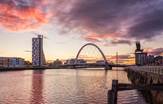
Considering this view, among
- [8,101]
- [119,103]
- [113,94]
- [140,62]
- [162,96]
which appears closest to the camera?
[113,94]

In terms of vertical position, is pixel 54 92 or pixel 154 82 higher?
pixel 154 82

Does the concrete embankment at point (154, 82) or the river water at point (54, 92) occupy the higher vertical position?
the concrete embankment at point (154, 82)

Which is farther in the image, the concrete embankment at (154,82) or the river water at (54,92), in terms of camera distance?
the river water at (54,92)

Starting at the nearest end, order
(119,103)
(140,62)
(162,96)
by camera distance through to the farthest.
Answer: (162,96)
(119,103)
(140,62)

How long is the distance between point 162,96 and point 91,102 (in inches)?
647

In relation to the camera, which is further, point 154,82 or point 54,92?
point 54,92

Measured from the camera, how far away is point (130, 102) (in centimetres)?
4275

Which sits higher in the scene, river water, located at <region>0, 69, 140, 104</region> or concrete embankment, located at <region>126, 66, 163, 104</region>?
concrete embankment, located at <region>126, 66, 163, 104</region>

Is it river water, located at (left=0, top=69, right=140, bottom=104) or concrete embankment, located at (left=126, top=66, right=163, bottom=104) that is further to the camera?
river water, located at (left=0, top=69, right=140, bottom=104)

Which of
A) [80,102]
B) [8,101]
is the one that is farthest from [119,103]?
[8,101]

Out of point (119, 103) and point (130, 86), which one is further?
point (119, 103)

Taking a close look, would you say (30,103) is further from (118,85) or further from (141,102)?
(118,85)

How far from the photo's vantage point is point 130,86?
17.7 metres

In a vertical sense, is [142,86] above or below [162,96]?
above
